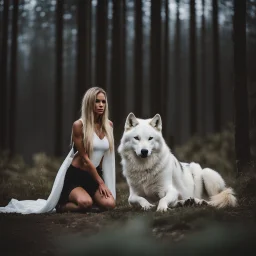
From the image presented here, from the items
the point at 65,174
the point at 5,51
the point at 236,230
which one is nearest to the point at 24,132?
the point at 5,51

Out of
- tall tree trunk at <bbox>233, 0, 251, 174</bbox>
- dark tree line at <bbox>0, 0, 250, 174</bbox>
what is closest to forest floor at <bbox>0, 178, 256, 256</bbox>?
tall tree trunk at <bbox>233, 0, 251, 174</bbox>

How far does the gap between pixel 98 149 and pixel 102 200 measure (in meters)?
0.66

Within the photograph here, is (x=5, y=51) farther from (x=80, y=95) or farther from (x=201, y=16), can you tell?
(x=201, y=16)

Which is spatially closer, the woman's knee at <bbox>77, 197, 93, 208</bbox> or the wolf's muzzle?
the wolf's muzzle

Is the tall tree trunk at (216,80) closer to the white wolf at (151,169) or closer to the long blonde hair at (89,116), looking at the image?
the white wolf at (151,169)

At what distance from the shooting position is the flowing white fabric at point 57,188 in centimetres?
471

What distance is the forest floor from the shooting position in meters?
2.69

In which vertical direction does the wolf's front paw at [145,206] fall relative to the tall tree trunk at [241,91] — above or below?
below

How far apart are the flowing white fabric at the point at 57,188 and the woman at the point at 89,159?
56mm

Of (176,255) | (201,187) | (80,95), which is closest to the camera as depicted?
(176,255)

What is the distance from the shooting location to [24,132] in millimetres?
33188

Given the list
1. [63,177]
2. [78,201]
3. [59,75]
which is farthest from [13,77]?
[78,201]

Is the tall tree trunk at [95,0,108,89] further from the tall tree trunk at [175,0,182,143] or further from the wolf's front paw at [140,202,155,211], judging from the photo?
the wolf's front paw at [140,202,155,211]

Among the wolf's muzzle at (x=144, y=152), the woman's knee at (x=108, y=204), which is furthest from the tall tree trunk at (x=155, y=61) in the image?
the wolf's muzzle at (x=144, y=152)
